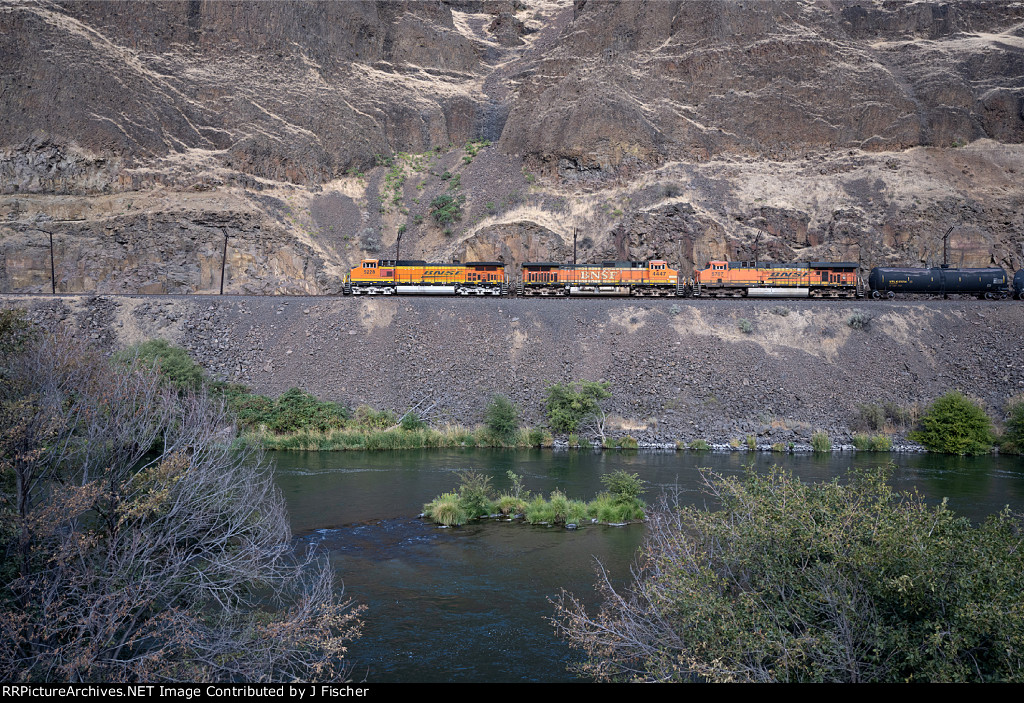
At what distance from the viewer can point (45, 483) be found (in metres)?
10.8

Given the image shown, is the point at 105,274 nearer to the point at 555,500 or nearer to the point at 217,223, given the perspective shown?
the point at 217,223

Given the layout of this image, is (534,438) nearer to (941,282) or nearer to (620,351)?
(620,351)

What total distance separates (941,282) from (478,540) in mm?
42323

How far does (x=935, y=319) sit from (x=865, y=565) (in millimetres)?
40312

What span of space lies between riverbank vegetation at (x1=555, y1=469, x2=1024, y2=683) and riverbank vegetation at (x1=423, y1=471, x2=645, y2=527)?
1184cm

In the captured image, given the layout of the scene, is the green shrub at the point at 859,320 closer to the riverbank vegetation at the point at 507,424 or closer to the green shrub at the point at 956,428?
the riverbank vegetation at the point at 507,424

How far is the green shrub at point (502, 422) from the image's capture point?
3416 cm

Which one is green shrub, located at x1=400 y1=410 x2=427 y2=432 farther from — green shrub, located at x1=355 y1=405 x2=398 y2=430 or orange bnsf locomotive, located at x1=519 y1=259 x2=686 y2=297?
orange bnsf locomotive, located at x1=519 y1=259 x2=686 y2=297

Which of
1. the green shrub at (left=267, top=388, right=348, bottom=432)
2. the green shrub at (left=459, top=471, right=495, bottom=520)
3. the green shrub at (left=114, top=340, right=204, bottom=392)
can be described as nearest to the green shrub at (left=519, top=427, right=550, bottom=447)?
the green shrub at (left=267, top=388, right=348, bottom=432)

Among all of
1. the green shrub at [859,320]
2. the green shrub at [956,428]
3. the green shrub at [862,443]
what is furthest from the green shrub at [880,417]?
the green shrub at [859,320]

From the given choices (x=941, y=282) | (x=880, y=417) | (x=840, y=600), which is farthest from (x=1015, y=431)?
(x=840, y=600)

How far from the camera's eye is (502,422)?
1344 inches

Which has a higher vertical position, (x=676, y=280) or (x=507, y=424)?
(x=676, y=280)

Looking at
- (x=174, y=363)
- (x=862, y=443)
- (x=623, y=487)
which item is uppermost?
(x=174, y=363)
